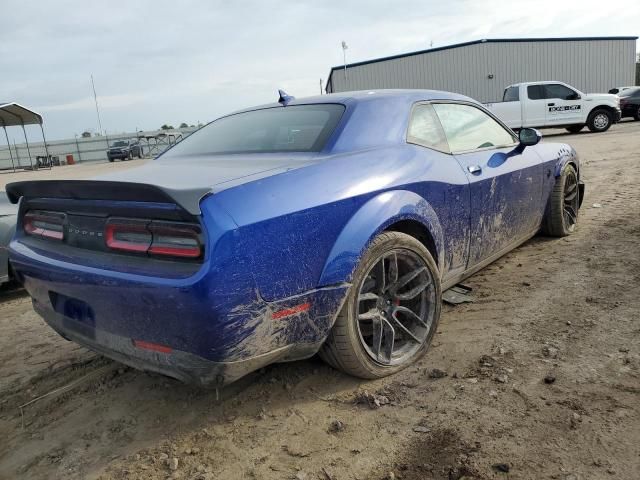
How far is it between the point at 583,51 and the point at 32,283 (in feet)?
107

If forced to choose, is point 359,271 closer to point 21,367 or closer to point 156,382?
point 156,382

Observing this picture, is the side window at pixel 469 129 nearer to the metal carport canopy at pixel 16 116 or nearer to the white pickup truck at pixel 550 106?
the white pickup truck at pixel 550 106

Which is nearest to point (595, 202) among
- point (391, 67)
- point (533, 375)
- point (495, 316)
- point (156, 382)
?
point (495, 316)

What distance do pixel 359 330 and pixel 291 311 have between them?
0.48 metres

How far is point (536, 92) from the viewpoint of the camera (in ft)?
55.4

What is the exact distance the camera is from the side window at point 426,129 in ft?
10.2

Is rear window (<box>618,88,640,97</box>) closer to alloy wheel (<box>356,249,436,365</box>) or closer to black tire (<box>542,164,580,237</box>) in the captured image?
black tire (<box>542,164,580,237</box>)

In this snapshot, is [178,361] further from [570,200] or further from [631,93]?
[631,93]

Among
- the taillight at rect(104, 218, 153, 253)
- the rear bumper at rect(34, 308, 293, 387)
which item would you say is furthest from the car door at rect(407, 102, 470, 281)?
the taillight at rect(104, 218, 153, 253)

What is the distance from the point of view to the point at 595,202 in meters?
6.26

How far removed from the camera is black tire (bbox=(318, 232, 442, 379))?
8.09 feet

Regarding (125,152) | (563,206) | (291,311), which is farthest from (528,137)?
(125,152)

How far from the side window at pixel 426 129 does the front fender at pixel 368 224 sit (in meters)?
0.47

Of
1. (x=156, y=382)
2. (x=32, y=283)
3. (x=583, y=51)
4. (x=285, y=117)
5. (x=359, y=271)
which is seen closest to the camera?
(x=359, y=271)
